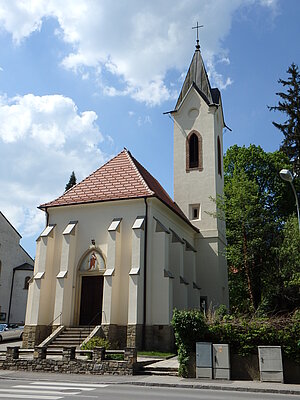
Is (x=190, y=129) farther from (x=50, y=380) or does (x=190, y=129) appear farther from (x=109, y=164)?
(x=50, y=380)

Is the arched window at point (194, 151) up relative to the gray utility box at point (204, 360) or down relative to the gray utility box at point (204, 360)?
up

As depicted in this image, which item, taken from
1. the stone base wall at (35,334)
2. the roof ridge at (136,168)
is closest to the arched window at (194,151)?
the roof ridge at (136,168)

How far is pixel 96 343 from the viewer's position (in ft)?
60.5

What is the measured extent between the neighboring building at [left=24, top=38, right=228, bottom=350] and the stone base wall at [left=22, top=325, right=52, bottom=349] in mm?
50

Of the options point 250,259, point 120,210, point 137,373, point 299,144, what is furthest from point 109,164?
point 137,373

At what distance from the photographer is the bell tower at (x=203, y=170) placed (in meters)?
28.5

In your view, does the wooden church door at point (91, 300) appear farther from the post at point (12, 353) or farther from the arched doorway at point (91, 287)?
the post at point (12, 353)

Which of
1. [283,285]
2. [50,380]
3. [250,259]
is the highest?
[250,259]

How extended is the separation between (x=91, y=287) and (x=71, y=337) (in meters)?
2.87

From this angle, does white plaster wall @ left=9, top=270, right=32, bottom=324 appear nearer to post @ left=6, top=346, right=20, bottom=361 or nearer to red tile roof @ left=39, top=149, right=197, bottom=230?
red tile roof @ left=39, top=149, right=197, bottom=230

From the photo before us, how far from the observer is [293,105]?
27.7 m

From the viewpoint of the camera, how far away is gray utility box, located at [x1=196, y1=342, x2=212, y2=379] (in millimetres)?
14016

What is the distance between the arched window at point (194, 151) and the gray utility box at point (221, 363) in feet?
59.8

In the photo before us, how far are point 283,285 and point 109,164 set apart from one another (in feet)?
43.5
